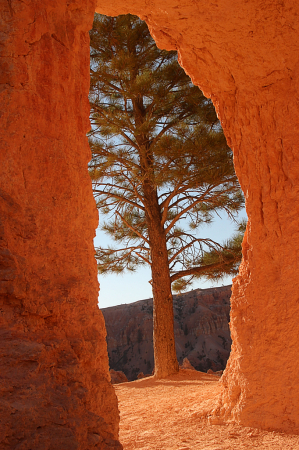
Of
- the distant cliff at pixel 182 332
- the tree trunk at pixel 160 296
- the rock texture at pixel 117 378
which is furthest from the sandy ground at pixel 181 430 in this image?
the distant cliff at pixel 182 332

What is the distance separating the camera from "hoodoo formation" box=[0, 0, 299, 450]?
62.5 inches

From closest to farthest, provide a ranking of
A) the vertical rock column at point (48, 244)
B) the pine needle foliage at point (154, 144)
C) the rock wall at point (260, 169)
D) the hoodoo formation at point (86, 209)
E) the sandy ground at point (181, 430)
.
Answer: the vertical rock column at point (48, 244) → the hoodoo formation at point (86, 209) → the sandy ground at point (181, 430) → the rock wall at point (260, 169) → the pine needle foliage at point (154, 144)

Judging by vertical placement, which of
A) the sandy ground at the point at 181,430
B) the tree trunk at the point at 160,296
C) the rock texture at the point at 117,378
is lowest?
the rock texture at the point at 117,378

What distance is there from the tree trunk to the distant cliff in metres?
9.24

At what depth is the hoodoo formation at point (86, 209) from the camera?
159cm

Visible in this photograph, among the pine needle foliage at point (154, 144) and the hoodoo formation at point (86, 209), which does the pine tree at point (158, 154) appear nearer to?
the pine needle foliage at point (154, 144)

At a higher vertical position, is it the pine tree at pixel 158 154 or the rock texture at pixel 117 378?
the pine tree at pixel 158 154

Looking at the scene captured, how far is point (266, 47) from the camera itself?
11.3ft

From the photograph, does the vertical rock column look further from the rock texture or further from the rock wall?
the rock texture

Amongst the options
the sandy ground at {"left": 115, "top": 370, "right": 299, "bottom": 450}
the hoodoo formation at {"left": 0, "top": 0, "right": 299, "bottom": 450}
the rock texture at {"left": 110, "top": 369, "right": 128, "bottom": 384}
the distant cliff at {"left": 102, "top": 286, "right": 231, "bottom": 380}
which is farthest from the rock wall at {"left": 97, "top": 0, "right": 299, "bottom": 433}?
the distant cliff at {"left": 102, "top": 286, "right": 231, "bottom": 380}

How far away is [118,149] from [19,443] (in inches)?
280

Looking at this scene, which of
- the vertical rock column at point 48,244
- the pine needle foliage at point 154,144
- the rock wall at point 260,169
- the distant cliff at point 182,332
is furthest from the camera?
the distant cliff at point 182,332

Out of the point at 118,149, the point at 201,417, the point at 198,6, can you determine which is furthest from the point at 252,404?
the point at 118,149

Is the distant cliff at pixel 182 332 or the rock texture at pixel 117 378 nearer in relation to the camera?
the rock texture at pixel 117 378
